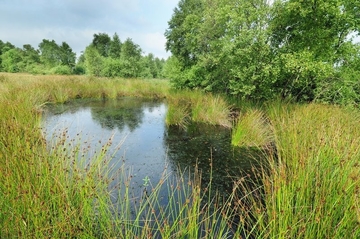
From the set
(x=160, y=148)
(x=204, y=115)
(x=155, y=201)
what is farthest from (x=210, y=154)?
(x=204, y=115)

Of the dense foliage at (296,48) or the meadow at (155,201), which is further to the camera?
the dense foliage at (296,48)

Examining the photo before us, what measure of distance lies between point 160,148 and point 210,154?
121 cm

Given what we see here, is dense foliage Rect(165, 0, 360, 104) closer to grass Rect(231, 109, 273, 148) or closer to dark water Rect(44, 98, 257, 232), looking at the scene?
grass Rect(231, 109, 273, 148)

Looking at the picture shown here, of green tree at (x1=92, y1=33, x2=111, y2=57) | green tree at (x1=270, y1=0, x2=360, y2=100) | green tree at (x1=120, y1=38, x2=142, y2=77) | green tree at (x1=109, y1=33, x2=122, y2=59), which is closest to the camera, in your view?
green tree at (x1=270, y1=0, x2=360, y2=100)

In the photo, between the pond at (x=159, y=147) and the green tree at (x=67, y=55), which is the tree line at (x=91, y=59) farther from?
the pond at (x=159, y=147)

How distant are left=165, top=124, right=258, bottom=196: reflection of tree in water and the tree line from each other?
16466mm

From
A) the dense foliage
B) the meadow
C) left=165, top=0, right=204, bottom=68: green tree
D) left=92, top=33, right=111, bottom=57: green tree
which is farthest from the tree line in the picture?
the meadow

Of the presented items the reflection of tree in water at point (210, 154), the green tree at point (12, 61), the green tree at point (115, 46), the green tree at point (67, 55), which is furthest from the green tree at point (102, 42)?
the reflection of tree in water at point (210, 154)

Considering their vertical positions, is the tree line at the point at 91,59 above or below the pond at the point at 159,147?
above

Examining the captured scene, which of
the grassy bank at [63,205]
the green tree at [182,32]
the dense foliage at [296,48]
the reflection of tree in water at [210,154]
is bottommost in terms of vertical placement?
the reflection of tree in water at [210,154]

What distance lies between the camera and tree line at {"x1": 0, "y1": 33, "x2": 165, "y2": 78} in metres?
20.5

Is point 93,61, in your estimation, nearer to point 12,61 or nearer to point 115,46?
point 115,46

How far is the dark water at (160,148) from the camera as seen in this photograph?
342 centimetres

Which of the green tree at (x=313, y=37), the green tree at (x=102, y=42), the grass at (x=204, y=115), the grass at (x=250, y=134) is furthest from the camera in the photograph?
the green tree at (x=102, y=42)
